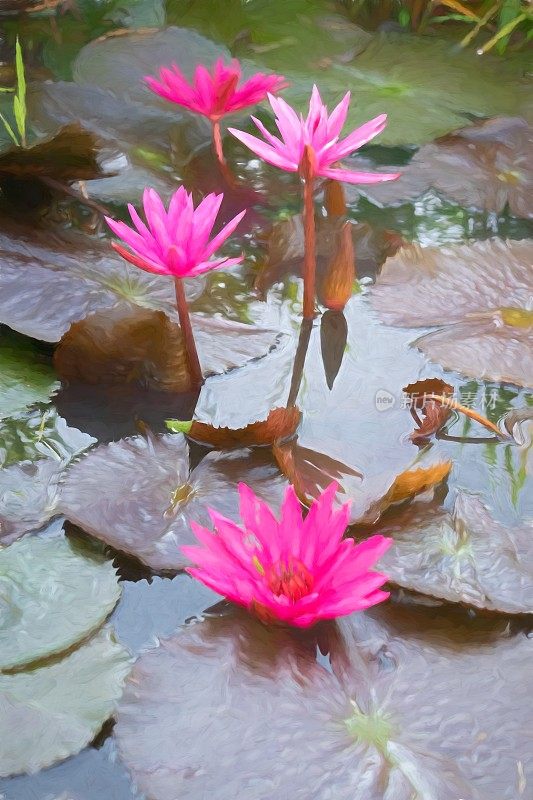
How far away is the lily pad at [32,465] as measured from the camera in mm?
813

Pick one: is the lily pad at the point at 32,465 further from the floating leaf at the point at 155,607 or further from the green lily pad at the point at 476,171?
the green lily pad at the point at 476,171

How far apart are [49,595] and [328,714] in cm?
29

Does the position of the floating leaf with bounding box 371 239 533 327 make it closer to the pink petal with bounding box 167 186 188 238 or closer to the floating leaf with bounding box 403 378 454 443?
the floating leaf with bounding box 403 378 454 443

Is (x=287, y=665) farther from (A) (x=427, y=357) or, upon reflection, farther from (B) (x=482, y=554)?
(A) (x=427, y=357)

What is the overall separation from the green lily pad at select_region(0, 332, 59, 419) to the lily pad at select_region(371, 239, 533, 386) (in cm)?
48

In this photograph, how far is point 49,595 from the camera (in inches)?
29.1

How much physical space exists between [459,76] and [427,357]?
882 millimetres

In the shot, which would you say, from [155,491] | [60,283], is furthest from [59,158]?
[155,491]

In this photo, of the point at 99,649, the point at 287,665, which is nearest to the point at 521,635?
the point at 287,665

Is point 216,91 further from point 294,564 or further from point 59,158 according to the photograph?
point 294,564

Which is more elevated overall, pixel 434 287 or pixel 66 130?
pixel 66 130

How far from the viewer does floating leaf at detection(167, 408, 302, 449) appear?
880 millimetres

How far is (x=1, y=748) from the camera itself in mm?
629

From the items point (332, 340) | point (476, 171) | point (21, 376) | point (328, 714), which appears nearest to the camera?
point (328, 714)
